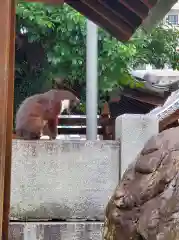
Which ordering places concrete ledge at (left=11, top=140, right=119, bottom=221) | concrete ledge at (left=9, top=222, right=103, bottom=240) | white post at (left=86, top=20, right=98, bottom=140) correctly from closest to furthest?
1. concrete ledge at (left=9, top=222, right=103, bottom=240)
2. concrete ledge at (left=11, top=140, right=119, bottom=221)
3. white post at (left=86, top=20, right=98, bottom=140)

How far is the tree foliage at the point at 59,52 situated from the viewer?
8539 mm

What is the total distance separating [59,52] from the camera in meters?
8.53

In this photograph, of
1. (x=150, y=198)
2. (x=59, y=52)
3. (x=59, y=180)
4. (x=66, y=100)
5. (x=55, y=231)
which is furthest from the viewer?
(x=59, y=52)

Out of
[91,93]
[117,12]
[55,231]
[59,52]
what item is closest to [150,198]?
[55,231]

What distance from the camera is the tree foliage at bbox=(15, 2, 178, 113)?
854 centimetres

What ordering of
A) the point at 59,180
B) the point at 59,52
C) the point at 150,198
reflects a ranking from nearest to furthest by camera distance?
the point at 150,198, the point at 59,180, the point at 59,52

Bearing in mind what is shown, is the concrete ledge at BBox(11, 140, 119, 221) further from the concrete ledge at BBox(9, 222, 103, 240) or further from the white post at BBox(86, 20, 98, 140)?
the white post at BBox(86, 20, 98, 140)

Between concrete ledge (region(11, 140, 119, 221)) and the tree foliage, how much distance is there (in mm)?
4317

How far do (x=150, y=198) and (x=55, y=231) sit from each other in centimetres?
305

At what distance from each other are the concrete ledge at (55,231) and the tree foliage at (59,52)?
4.65m

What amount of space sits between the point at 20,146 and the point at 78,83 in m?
4.93

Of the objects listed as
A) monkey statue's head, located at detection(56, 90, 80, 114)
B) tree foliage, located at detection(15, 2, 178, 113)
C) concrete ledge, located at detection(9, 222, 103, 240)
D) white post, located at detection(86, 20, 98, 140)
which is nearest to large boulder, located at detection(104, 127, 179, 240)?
concrete ledge, located at detection(9, 222, 103, 240)

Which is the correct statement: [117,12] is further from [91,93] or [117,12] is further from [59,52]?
[59,52]

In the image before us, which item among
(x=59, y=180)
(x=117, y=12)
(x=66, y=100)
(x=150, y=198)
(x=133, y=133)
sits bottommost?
(x=59, y=180)
